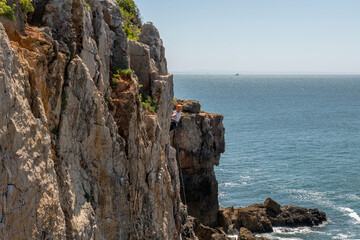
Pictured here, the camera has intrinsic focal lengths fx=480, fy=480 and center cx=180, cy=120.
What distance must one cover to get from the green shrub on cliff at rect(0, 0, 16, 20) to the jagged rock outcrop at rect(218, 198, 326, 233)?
35413 millimetres

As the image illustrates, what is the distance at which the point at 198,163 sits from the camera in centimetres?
4428

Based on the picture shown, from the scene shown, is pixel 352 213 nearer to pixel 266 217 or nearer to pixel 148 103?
pixel 266 217

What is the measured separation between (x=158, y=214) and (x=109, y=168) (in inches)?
169

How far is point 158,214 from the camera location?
57.1 feet

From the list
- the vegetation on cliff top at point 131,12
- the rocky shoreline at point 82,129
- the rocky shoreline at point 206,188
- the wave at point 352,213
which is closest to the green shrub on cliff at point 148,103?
the rocky shoreline at point 82,129

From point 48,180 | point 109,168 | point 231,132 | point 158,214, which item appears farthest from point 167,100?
point 231,132

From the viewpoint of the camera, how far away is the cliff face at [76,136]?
30.2ft

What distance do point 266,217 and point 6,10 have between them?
39271mm

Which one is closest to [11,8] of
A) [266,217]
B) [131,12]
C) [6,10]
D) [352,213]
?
[6,10]

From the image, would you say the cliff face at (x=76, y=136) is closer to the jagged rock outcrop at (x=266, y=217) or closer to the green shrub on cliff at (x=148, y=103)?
the green shrub on cliff at (x=148, y=103)

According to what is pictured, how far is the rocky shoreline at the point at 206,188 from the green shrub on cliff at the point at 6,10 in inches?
1261

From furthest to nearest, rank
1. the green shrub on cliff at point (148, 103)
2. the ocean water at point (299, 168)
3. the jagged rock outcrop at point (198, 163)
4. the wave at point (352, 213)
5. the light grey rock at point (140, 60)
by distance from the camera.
Result: the ocean water at point (299, 168)
the wave at point (352, 213)
the jagged rock outcrop at point (198, 163)
the light grey rock at point (140, 60)
the green shrub on cliff at point (148, 103)

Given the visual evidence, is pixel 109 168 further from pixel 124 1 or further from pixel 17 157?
pixel 124 1

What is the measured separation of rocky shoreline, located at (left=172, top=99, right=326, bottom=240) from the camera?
43.2m
